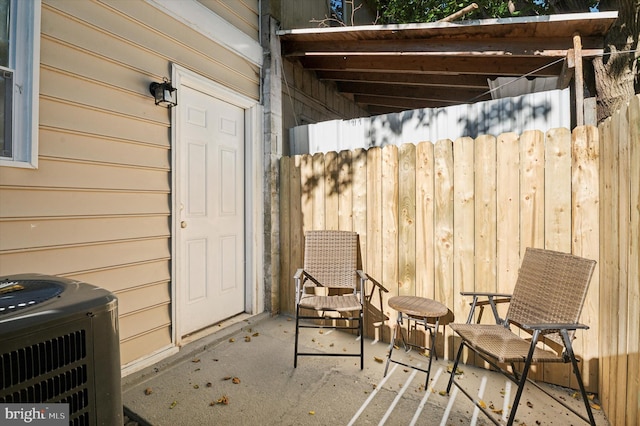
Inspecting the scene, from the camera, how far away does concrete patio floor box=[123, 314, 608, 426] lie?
205 centimetres

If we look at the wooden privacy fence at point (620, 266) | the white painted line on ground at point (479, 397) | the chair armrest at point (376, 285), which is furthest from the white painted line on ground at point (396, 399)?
the wooden privacy fence at point (620, 266)

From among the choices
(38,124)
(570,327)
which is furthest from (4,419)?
(570,327)

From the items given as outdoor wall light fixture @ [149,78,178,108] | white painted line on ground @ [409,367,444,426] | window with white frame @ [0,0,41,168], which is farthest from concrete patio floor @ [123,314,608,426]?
outdoor wall light fixture @ [149,78,178,108]

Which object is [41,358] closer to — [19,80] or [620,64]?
[19,80]

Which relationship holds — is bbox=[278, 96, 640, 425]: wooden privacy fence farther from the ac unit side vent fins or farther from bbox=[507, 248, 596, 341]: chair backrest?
the ac unit side vent fins

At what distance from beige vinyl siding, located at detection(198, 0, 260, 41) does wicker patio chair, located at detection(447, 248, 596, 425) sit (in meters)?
3.49

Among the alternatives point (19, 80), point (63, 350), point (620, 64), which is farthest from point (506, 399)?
point (620, 64)

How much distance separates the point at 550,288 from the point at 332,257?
1.76 meters

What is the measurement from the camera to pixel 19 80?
6.39ft

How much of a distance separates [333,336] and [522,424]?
1.70 meters

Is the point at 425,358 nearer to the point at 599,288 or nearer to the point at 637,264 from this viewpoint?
the point at 599,288

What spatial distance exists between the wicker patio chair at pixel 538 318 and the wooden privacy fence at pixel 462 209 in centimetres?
28

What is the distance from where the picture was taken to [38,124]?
6.57 ft

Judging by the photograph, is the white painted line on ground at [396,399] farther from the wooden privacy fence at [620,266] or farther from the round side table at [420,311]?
the wooden privacy fence at [620,266]
